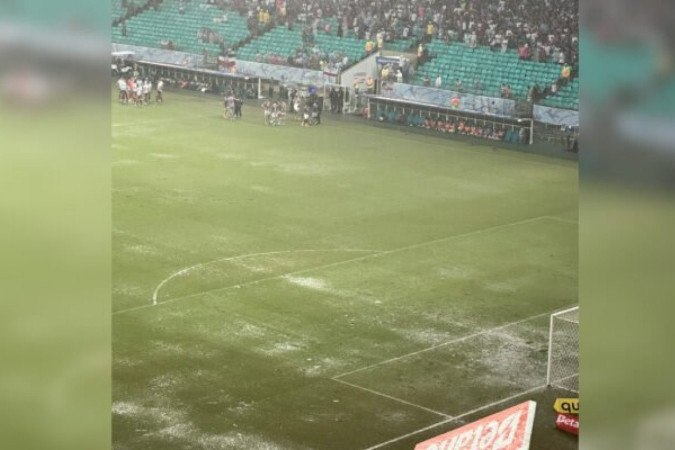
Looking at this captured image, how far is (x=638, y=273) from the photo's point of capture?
1700mm

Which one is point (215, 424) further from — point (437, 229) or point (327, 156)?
point (327, 156)

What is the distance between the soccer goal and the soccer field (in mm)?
163

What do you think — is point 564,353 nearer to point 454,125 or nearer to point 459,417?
point 459,417

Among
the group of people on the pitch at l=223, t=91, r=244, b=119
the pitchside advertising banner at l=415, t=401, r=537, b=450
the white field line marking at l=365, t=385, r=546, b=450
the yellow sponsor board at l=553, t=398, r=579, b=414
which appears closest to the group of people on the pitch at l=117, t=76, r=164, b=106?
the group of people on the pitch at l=223, t=91, r=244, b=119

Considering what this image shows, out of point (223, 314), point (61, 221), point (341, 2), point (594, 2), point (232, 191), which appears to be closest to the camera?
point (594, 2)

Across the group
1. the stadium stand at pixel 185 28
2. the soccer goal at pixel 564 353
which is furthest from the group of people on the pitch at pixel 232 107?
the soccer goal at pixel 564 353

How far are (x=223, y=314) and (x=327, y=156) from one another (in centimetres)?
1094

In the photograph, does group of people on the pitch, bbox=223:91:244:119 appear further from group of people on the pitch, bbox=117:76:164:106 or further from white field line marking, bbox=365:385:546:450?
white field line marking, bbox=365:385:546:450

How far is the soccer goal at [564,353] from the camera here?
12969 millimetres

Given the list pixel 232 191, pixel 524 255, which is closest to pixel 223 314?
pixel 524 255

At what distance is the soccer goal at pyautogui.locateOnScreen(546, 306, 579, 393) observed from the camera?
42.5ft

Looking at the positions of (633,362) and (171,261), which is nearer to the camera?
(633,362)

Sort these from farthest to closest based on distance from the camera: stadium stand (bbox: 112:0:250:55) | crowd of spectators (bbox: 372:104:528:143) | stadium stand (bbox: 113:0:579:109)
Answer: stadium stand (bbox: 112:0:250:55), stadium stand (bbox: 113:0:579:109), crowd of spectators (bbox: 372:104:528:143)

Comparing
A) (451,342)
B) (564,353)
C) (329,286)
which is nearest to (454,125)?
(329,286)
